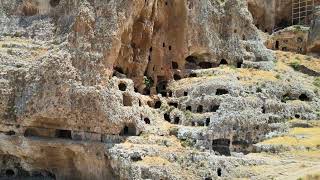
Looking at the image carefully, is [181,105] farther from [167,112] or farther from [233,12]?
[233,12]

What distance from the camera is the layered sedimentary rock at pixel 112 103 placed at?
5075 centimetres

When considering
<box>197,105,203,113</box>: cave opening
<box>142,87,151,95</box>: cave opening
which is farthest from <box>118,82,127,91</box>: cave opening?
<box>197,105,203,113</box>: cave opening

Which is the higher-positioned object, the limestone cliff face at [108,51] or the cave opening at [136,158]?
the limestone cliff face at [108,51]

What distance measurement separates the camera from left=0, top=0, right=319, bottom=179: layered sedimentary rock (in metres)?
50.8

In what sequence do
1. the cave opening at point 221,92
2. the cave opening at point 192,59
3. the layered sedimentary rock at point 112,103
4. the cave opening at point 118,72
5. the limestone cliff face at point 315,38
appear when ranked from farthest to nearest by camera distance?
the limestone cliff face at point 315,38 < the cave opening at point 192,59 < the cave opening at point 221,92 < the cave opening at point 118,72 < the layered sedimentary rock at point 112,103

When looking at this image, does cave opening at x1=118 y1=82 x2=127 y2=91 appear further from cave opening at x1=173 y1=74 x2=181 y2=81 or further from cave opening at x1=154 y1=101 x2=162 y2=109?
cave opening at x1=173 y1=74 x2=181 y2=81

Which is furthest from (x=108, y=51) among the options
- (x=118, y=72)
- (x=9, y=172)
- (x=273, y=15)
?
(x=273, y=15)

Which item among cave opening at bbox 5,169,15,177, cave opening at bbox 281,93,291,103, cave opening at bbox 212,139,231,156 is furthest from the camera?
cave opening at bbox 281,93,291,103

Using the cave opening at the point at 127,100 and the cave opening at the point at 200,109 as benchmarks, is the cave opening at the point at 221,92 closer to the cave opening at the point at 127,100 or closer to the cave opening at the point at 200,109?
the cave opening at the point at 200,109

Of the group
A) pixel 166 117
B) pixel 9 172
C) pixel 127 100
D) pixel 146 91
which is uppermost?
pixel 146 91

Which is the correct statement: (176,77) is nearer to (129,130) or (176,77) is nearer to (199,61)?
(199,61)

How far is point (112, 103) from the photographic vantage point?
2048 inches

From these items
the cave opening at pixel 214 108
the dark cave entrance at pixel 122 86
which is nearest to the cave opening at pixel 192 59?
the cave opening at pixel 214 108

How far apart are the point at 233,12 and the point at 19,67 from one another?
98.0 ft
